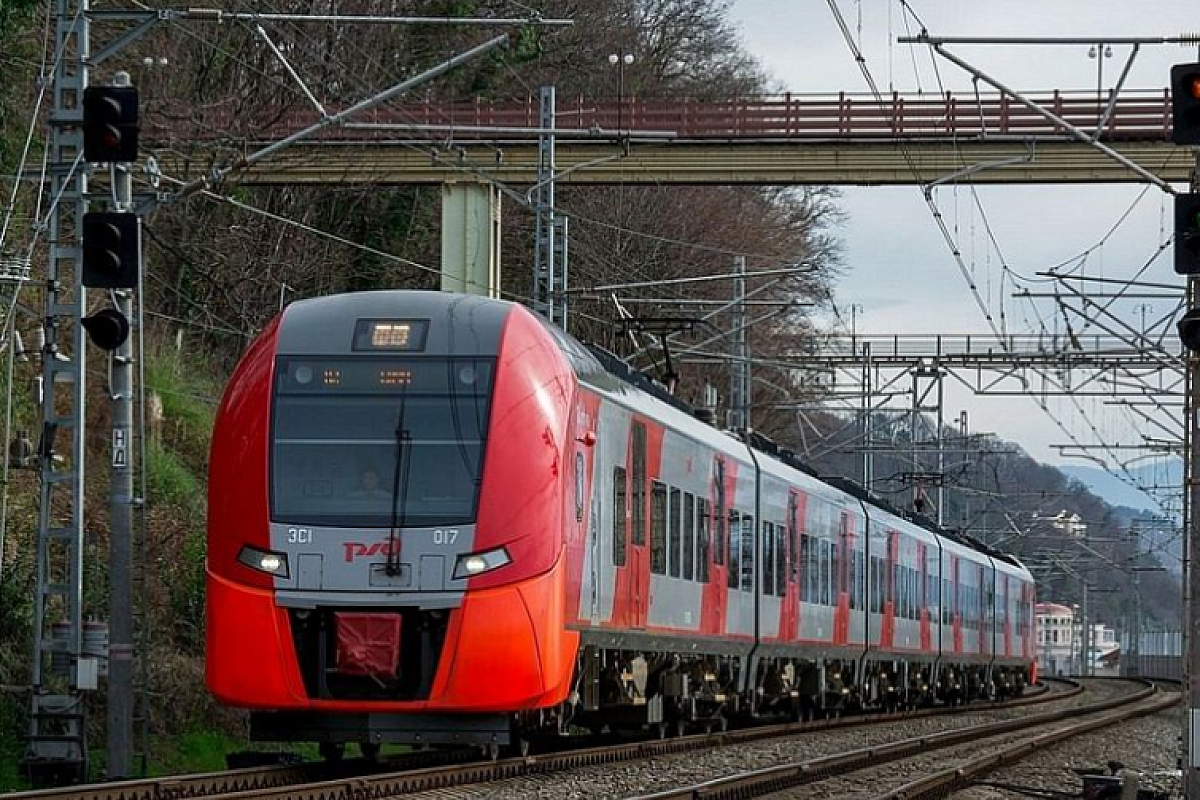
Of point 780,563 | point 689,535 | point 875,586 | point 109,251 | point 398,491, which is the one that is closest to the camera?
point 398,491

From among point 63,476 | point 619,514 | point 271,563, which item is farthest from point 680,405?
point 271,563

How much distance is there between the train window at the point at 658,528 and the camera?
67.7 ft

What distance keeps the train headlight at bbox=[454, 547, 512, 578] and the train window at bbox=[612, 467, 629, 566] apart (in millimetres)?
2839

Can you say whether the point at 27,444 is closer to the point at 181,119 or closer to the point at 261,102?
the point at 181,119

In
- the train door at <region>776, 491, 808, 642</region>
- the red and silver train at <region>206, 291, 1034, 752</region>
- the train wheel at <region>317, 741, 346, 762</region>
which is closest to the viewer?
the red and silver train at <region>206, 291, 1034, 752</region>

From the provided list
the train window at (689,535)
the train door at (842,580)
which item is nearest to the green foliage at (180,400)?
the train door at (842,580)

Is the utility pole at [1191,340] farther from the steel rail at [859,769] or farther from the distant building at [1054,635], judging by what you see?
the distant building at [1054,635]

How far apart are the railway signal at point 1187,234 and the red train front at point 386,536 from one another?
4.33 meters

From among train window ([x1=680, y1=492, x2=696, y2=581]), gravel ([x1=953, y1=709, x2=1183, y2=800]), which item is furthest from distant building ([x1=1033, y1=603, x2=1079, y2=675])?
train window ([x1=680, y1=492, x2=696, y2=581])

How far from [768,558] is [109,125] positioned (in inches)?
456

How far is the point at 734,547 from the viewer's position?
974 inches

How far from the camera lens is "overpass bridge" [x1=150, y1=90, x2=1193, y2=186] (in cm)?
3994

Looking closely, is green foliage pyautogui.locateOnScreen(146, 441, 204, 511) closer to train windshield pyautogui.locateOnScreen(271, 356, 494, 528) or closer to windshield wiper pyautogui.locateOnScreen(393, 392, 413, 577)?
train windshield pyautogui.locateOnScreen(271, 356, 494, 528)

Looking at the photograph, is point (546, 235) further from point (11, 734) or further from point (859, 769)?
point (11, 734)
